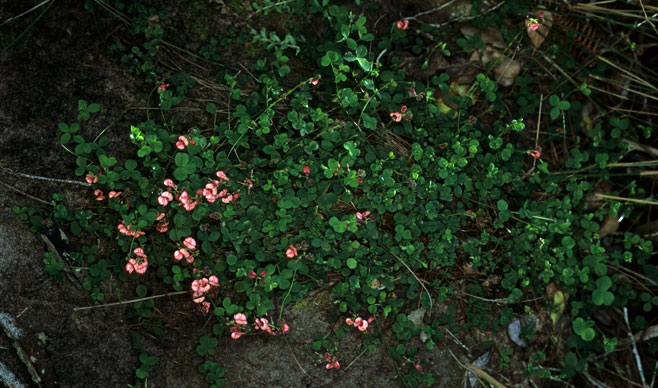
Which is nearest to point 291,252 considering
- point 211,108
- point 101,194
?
point 211,108

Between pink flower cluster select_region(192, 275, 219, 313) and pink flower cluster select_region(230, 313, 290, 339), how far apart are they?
0.63 ft

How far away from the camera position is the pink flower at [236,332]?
2.87 metres

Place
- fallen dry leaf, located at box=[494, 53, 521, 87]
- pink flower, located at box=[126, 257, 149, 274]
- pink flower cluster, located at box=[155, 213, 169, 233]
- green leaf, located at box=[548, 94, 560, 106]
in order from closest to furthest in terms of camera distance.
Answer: pink flower, located at box=[126, 257, 149, 274] < pink flower cluster, located at box=[155, 213, 169, 233] < green leaf, located at box=[548, 94, 560, 106] < fallen dry leaf, located at box=[494, 53, 521, 87]

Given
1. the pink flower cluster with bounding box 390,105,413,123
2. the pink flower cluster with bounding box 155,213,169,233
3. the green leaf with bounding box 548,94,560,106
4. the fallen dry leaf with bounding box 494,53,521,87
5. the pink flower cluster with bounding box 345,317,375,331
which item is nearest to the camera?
the pink flower cluster with bounding box 155,213,169,233

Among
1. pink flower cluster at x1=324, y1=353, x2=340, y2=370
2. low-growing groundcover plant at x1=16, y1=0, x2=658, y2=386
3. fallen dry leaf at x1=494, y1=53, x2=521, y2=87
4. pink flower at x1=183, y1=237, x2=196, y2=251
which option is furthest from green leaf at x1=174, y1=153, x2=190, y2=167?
fallen dry leaf at x1=494, y1=53, x2=521, y2=87

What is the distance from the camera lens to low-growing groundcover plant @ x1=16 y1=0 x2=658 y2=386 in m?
2.91

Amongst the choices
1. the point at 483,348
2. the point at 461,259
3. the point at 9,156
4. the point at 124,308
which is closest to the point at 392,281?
the point at 461,259

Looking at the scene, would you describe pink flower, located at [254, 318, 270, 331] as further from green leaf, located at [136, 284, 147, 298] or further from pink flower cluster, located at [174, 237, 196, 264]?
green leaf, located at [136, 284, 147, 298]

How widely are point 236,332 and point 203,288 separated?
321 mm

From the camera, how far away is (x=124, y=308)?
9.60 ft

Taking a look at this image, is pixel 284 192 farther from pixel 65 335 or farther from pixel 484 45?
pixel 484 45

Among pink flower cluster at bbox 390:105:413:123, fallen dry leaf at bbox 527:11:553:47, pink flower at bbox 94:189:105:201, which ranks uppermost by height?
fallen dry leaf at bbox 527:11:553:47

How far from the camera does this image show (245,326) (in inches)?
116

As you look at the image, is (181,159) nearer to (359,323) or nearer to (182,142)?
(182,142)
